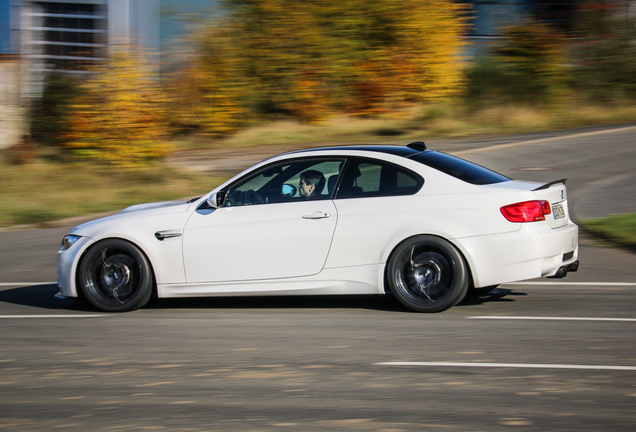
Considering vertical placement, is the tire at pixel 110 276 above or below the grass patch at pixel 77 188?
below

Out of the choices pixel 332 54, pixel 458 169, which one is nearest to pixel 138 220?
pixel 458 169

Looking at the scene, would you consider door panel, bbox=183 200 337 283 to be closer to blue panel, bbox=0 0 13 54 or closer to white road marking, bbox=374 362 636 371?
white road marking, bbox=374 362 636 371

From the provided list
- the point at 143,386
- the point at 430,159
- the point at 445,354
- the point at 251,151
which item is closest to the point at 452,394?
the point at 445,354

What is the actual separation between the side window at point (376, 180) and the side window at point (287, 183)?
0.40 feet

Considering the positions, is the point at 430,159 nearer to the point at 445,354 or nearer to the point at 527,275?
the point at 527,275

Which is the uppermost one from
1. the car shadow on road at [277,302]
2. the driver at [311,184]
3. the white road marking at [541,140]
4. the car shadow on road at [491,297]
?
the white road marking at [541,140]

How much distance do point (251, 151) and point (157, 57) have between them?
3.52 metres

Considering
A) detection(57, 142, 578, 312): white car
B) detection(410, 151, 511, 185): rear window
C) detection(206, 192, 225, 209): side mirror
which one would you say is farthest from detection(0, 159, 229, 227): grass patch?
detection(410, 151, 511, 185): rear window

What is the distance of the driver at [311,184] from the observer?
7.21m

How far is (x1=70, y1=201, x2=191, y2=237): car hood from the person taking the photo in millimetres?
7367

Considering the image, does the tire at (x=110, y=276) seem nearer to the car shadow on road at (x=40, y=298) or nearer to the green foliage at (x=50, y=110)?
the car shadow on road at (x=40, y=298)

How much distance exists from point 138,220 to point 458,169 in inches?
113

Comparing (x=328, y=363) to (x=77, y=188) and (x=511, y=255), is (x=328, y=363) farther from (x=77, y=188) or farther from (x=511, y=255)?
(x=77, y=188)

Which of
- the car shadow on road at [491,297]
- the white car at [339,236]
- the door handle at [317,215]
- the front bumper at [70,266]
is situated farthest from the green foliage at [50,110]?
the car shadow on road at [491,297]
